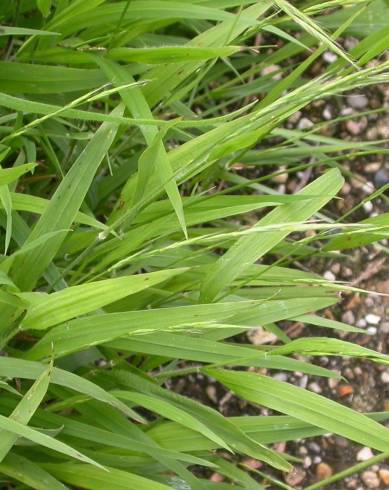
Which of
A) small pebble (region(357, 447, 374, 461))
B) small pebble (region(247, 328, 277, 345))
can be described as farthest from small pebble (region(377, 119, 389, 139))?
small pebble (region(357, 447, 374, 461))

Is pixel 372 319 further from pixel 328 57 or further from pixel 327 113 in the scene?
pixel 328 57

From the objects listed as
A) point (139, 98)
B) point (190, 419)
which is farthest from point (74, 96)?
point (190, 419)

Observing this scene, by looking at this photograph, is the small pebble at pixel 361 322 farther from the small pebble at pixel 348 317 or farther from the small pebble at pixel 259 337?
the small pebble at pixel 259 337

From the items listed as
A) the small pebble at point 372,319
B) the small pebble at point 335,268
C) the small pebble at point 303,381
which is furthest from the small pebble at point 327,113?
the small pebble at point 303,381

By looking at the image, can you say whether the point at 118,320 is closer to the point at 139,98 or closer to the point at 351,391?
the point at 139,98

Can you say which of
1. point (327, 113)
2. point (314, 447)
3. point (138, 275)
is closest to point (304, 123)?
point (327, 113)
